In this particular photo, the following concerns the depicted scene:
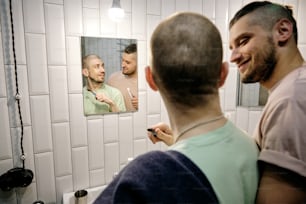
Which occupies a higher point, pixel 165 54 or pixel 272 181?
pixel 165 54

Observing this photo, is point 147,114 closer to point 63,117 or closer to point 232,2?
point 63,117

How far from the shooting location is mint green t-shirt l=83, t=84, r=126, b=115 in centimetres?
113

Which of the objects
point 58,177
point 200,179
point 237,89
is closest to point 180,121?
point 200,179

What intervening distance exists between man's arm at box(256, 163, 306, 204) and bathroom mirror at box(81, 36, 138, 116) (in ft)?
2.88

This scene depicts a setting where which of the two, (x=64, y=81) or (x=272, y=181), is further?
(x=64, y=81)

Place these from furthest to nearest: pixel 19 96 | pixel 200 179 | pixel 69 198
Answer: pixel 69 198
pixel 19 96
pixel 200 179

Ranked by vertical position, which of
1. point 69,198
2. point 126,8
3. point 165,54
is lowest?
point 69,198

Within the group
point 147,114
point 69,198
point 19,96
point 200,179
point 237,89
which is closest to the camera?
point 200,179

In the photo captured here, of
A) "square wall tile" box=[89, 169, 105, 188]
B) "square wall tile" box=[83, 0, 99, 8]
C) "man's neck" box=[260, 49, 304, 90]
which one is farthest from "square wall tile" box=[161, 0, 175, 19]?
"square wall tile" box=[89, 169, 105, 188]

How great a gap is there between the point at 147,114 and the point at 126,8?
59cm

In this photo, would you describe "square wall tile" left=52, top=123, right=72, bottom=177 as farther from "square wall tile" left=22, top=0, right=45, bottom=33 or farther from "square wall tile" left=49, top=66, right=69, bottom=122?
"square wall tile" left=22, top=0, right=45, bottom=33

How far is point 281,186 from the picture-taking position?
1.37 feet

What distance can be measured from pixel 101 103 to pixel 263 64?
82 cm

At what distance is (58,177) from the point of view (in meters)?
1.11
